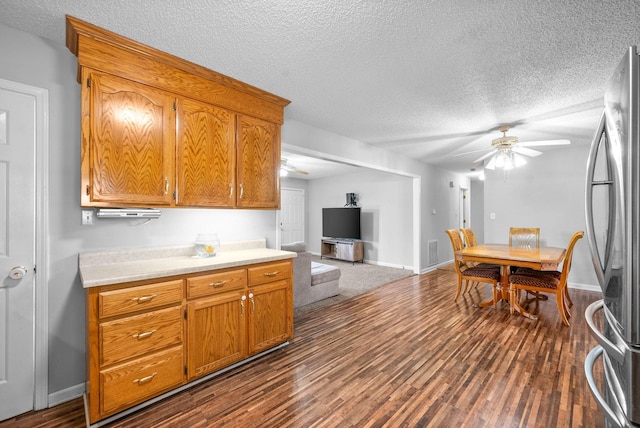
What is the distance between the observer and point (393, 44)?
1928mm

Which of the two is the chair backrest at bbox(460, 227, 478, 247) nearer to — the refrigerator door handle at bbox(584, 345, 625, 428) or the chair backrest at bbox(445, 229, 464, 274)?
the chair backrest at bbox(445, 229, 464, 274)

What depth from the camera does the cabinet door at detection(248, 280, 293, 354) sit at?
240cm

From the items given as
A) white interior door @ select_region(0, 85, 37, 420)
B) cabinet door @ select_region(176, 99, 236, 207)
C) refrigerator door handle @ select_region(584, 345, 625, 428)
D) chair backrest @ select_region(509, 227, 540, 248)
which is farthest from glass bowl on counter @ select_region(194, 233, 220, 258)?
chair backrest @ select_region(509, 227, 540, 248)

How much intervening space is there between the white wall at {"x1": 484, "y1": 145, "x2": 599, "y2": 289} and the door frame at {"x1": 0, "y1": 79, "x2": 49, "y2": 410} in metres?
6.35

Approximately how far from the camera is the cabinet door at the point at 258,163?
2619mm

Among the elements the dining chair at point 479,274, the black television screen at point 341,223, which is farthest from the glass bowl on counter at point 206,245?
the black television screen at point 341,223

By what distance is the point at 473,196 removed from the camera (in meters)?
9.60

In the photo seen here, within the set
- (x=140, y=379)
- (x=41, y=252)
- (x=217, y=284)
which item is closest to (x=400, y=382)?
(x=217, y=284)

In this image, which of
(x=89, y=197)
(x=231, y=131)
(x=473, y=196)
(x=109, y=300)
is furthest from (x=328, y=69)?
(x=473, y=196)

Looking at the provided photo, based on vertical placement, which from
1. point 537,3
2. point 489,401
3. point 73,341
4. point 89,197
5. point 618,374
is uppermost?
point 537,3

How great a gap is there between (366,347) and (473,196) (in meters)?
8.55

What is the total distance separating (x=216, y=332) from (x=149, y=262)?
75cm

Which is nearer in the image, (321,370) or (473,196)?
(321,370)

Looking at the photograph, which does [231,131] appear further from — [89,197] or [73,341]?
[73,341]
